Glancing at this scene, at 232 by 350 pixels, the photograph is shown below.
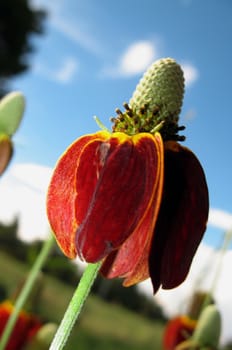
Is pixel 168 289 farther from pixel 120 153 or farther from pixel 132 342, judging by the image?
pixel 132 342

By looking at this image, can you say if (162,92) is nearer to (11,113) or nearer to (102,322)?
(11,113)

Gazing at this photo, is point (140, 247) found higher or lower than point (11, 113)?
lower

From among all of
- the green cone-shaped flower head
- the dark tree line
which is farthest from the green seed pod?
the dark tree line

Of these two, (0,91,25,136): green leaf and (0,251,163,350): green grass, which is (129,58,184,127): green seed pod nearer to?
(0,91,25,136): green leaf

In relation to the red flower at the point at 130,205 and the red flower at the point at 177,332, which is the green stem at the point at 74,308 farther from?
the red flower at the point at 177,332

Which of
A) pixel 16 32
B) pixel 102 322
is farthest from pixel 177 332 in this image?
pixel 16 32

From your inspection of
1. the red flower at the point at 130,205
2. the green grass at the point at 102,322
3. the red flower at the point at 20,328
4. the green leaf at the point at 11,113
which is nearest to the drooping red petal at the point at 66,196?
the red flower at the point at 130,205
